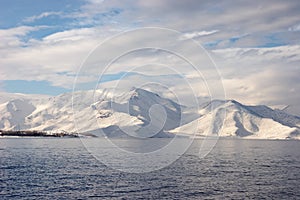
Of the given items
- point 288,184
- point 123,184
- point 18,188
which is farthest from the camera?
point 288,184

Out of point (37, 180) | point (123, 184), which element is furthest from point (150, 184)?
point (37, 180)

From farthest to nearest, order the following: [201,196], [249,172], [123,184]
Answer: [249,172] < [123,184] < [201,196]

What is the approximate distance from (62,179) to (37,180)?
669cm

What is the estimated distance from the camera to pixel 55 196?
81.6m

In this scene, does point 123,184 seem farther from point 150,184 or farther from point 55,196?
point 55,196

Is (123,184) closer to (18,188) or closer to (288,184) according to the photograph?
(18,188)

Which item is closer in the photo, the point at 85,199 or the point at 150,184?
the point at 85,199

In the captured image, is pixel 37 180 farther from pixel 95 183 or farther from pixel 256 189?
pixel 256 189

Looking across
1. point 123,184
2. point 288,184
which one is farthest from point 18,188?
point 288,184

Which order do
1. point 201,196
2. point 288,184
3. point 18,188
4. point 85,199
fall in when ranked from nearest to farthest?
1. point 85,199
2. point 201,196
3. point 18,188
4. point 288,184

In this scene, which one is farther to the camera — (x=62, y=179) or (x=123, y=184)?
(x=62, y=179)

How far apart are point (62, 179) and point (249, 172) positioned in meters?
64.5

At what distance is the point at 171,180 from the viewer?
107 meters

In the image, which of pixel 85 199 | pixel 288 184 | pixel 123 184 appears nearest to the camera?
pixel 85 199
